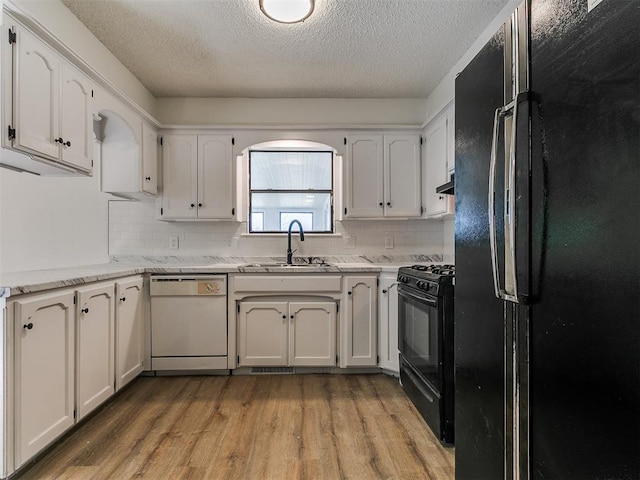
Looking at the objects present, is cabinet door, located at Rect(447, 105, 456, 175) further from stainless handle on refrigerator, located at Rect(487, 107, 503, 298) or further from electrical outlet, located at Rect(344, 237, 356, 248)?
stainless handle on refrigerator, located at Rect(487, 107, 503, 298)

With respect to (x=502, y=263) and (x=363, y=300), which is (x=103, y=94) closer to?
(x=363, y=300)

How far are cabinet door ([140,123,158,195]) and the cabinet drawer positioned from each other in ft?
3.70

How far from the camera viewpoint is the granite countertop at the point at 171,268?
1695mm

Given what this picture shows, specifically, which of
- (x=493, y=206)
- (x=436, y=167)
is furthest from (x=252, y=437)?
(x=436, y=167)

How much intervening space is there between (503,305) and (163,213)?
2935mm

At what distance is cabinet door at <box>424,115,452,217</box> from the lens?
2.71 meters

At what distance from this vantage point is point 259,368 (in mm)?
2887

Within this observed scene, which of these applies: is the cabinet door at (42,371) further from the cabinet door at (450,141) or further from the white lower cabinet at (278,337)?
the cabinet door at (450,141)

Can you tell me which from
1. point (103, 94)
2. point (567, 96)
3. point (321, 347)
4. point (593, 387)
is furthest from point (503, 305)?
point (103, 94)

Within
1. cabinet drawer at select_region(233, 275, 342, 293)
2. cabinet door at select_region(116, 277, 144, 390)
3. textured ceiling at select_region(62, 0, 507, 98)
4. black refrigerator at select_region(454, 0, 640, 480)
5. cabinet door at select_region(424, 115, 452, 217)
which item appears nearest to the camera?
black refrigerator at select_region(454, 0, 640, 480)

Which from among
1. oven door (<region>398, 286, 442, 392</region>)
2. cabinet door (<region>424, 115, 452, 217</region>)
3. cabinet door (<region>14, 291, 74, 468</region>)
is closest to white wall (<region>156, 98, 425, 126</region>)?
cabinet door (<region>424, 115, 452, 217</region>)

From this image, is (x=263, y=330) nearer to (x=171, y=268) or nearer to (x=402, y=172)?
(x=171, y=268)

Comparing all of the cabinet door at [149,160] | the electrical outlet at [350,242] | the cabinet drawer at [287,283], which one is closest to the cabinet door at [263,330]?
the cabinet drawer at [287,283]

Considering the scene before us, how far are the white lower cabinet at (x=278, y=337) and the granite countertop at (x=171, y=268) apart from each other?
0.31 metres
